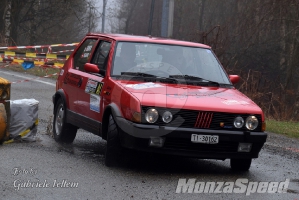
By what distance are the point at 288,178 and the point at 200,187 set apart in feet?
4.91

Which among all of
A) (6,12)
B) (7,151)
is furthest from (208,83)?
(6,12)

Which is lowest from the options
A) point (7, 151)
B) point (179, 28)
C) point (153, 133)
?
point (179, 28)

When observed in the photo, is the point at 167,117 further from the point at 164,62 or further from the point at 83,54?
the point at 83,54

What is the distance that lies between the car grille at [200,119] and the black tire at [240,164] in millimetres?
756

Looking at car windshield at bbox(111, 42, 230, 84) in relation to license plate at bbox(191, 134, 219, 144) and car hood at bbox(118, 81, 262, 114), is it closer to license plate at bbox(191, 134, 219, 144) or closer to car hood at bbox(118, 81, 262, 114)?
car hood at bbox(118, 81, 262, 114)

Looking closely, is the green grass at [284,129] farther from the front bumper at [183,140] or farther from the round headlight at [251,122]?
the front bumper at [183,140]

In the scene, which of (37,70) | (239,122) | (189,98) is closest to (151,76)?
(189,98)

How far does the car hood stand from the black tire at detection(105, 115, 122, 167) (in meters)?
0.49

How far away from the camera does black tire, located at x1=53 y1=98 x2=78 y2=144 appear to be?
394 inches

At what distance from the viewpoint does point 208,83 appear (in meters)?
8.82

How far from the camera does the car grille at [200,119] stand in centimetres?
760

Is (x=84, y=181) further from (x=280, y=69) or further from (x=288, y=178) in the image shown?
(x=280, y=69)

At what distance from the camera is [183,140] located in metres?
7.64

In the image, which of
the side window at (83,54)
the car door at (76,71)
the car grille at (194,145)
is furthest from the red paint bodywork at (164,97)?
the side window at (83,54)
